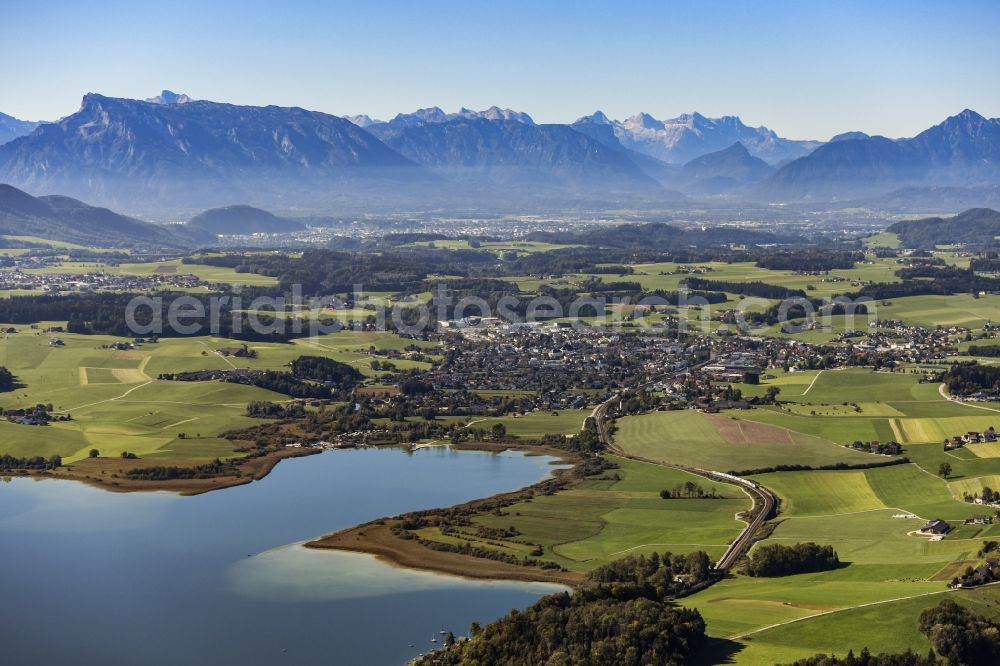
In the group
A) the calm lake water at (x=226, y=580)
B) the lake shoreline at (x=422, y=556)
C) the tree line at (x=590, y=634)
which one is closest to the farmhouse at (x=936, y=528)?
the lake shoreline at (x=422, y=556)

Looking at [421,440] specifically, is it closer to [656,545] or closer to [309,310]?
[656,545]

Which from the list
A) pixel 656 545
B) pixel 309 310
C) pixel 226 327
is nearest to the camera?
Result: pixel 656 545

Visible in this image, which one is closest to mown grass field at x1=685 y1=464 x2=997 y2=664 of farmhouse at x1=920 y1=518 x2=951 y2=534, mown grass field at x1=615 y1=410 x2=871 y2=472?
farmhouse at x1=920 y1=518 x2=951 y2=534

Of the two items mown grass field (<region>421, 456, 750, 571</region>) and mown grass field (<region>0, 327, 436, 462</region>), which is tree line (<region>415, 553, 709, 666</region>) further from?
mown grass field (<region>0, 327, 436, 462</region>)

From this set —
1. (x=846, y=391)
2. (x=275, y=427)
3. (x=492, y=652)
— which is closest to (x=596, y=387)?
(x=846, y=391)

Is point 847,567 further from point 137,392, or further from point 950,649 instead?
point 137,392

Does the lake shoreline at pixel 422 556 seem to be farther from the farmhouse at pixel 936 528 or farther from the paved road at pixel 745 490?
the farmhouse at pixel 936 528
